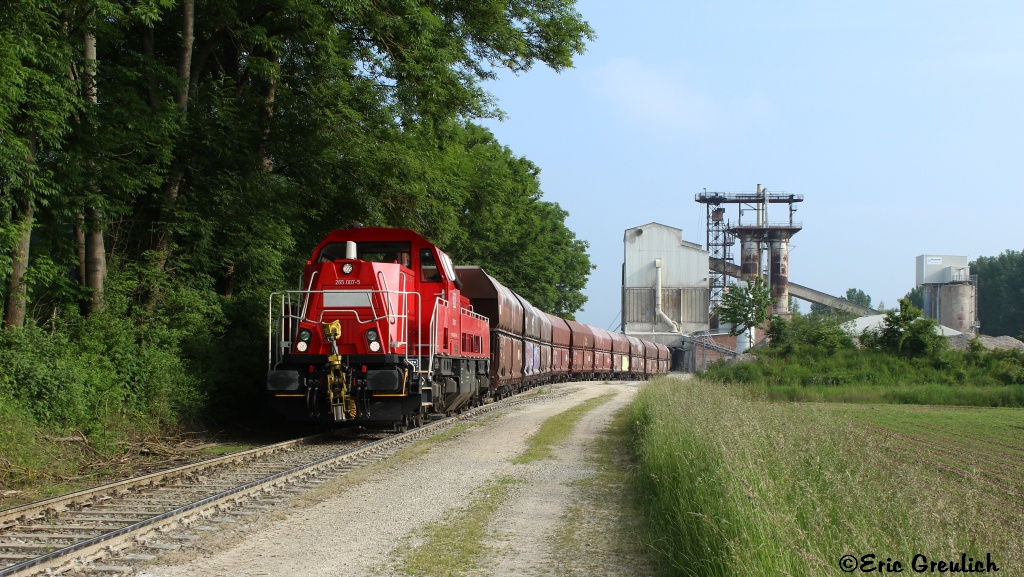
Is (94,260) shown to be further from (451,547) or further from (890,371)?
(890,371)

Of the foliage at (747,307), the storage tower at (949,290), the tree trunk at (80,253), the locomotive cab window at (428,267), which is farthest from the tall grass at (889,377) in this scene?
the storage tower at (949,290)

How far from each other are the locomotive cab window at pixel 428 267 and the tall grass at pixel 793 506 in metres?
7.41

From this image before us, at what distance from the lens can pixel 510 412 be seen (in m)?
20.9

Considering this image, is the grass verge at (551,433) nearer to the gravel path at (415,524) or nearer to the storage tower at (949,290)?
the gravel path at (415,524)

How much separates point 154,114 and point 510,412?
10905mm

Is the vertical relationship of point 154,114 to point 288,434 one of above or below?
above

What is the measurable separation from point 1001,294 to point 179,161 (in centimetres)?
12968

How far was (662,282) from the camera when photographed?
261 feet

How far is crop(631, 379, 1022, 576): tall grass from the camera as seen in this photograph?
14.2 feet

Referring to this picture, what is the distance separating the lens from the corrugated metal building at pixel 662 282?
79000 mm

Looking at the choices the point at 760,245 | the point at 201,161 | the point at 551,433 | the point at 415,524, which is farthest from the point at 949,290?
the point at 415,524

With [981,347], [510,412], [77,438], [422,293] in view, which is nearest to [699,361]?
[981,347]

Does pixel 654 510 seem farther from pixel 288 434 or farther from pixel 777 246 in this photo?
pixel 777 246

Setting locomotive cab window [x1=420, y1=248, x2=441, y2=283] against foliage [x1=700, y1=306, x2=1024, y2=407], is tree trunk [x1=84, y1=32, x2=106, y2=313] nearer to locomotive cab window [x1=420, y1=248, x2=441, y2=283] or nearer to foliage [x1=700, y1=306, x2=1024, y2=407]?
locomotive cab window [x1=420, y1=248, x2=441, y2=283]
